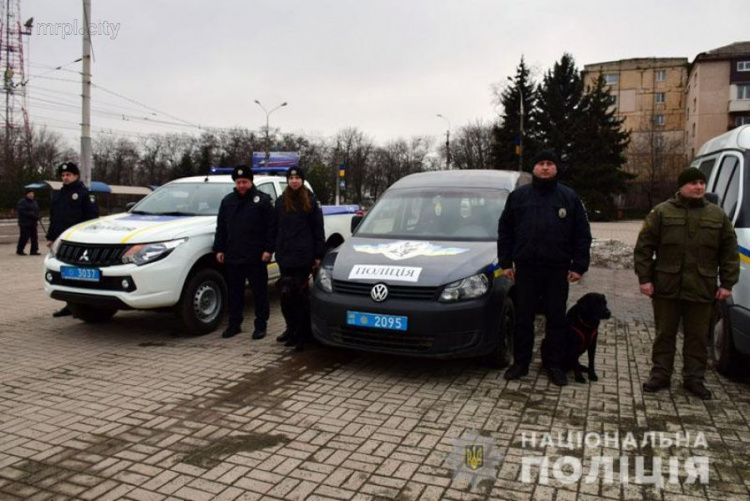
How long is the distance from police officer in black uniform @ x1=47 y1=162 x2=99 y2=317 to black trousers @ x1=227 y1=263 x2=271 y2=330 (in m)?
2.71

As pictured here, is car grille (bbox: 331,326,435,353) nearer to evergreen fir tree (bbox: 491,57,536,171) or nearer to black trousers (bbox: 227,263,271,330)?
black trousers (bbox: 227,263,271,330)

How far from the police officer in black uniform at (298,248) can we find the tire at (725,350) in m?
3.96

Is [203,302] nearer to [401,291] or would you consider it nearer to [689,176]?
[401,291]

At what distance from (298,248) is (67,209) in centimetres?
379

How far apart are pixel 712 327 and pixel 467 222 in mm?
2627

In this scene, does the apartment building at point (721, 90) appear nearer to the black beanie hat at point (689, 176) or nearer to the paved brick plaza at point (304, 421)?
the black beanie hat at point (689, 176)

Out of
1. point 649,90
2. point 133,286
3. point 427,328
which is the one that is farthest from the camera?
point 649,90

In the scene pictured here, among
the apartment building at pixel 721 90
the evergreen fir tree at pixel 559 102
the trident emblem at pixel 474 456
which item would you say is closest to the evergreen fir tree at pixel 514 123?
the evergreen fir tree at pixel 559 102

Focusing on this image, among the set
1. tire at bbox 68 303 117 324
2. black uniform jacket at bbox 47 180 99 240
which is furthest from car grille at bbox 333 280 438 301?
black uniform jacket at bbox 47 180 99 240

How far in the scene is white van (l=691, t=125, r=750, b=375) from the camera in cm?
463

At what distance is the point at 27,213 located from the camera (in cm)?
→ 1569

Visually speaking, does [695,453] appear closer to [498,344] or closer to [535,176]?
[498,344]

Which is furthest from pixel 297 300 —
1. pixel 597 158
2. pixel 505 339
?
pixel 597 158

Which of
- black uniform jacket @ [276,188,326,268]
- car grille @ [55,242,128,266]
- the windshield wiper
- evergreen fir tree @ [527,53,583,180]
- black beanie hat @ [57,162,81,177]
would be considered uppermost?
evergreen fir tree @ [527,53,583,180]
